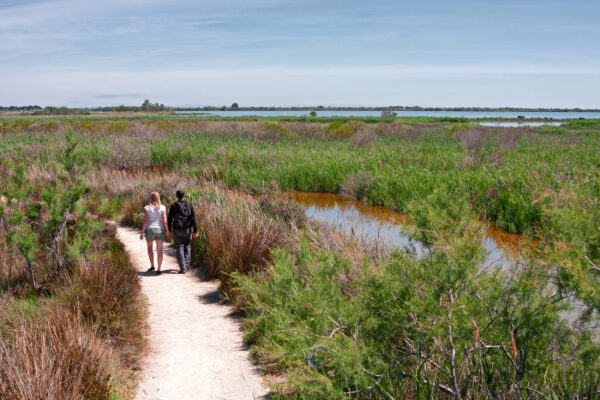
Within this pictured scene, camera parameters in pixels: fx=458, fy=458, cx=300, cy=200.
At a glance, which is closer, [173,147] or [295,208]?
[295,208]

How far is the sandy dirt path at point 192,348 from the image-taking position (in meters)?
4.64

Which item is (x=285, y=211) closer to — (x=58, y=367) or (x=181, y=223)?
(x=181, y=223)

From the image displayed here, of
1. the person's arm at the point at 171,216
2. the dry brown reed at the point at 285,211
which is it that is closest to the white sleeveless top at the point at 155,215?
the person's arm at the point at 171,216

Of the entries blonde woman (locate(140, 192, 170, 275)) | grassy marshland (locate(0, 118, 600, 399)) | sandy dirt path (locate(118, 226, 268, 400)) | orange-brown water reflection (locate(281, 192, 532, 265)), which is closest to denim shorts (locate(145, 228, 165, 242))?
blonde woman (locate(140, 192, 170, 275))

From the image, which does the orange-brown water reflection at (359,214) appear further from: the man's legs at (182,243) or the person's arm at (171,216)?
the person's arm at (171,216)

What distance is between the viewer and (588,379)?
10.8 ft

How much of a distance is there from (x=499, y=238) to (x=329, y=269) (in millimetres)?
9401

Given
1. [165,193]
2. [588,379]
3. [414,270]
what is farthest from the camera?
[165,193]

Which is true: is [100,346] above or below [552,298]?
below

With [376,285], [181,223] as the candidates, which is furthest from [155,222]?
[376,285]

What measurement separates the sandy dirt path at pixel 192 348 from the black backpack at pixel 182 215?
931 millimetres

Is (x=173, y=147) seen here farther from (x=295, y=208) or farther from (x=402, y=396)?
(x=402, y=396)

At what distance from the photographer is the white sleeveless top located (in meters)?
8.16

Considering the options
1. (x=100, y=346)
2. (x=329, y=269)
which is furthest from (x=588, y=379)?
(x=100, y=346)
